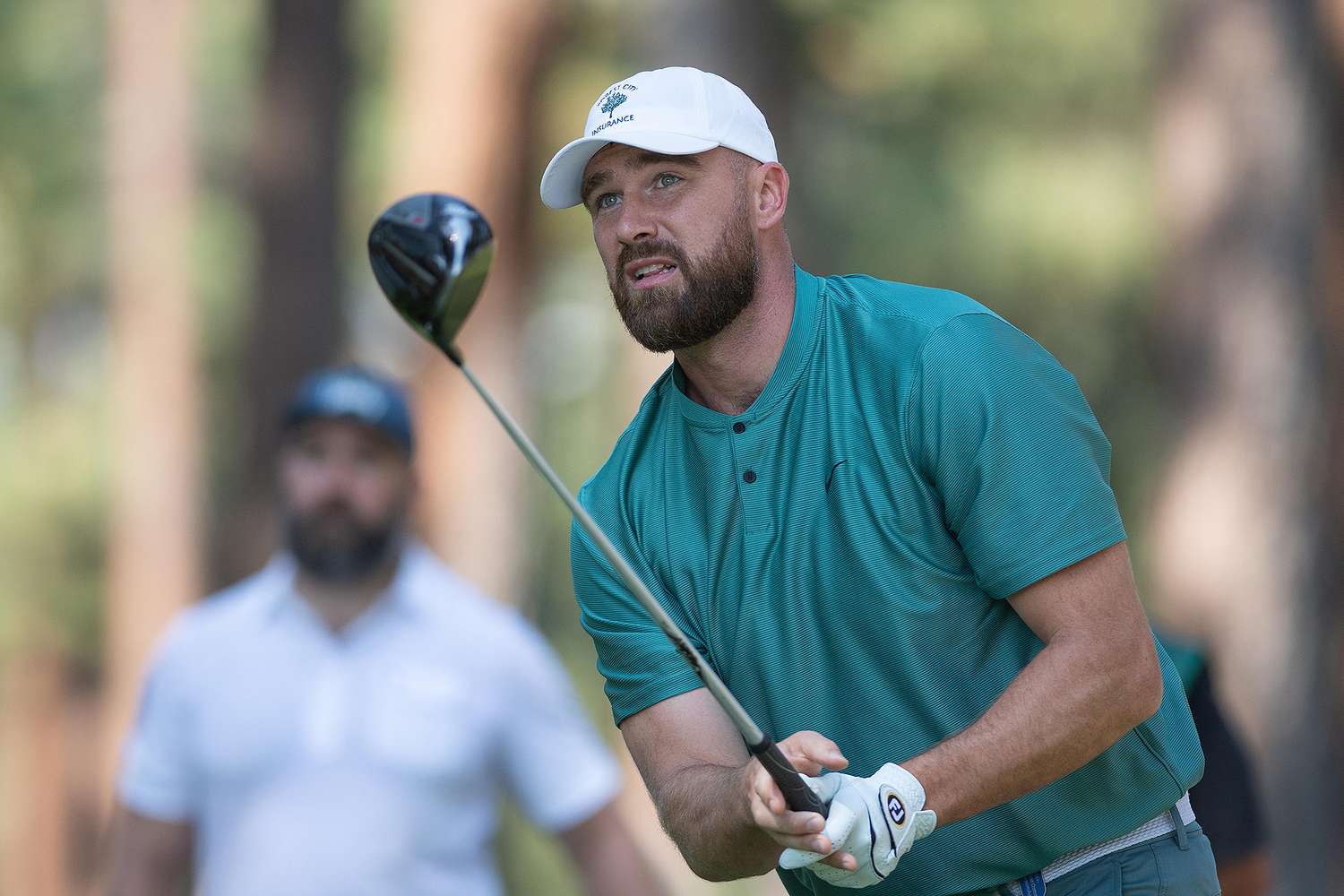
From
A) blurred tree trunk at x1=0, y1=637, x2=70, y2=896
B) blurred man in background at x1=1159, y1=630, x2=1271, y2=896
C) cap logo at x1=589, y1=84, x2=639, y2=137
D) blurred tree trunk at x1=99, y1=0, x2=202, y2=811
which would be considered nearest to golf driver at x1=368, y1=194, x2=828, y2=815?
cap logo at x1=589, y1=84, x2=639, y2=137

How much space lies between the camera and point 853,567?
3.55 m

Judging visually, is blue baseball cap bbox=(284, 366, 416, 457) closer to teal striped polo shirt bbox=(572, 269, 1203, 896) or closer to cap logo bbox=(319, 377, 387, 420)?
cap logo bbox=(319, 377, 387, 420)

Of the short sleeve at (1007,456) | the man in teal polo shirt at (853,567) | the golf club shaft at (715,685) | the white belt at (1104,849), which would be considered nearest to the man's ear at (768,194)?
the man in teal polo shirt at (853,567)

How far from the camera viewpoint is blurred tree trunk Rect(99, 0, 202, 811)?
891 inches

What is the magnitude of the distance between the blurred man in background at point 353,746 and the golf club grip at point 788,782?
280 cm

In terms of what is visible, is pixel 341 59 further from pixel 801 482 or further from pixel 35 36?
pixel 35 36

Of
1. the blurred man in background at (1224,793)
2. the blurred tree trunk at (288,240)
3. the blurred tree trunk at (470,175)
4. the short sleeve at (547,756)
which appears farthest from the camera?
the blurred tree trunk at (470,175)

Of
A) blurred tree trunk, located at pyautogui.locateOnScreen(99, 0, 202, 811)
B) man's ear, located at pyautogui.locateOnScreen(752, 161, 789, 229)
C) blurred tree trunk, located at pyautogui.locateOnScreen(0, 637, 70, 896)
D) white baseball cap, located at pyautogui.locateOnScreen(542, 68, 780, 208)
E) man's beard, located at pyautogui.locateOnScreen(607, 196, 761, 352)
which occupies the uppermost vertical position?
white baseball cap, located at pyautogui.locateOnScreen(542, 68, 780, 208)

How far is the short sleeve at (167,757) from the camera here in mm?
6016

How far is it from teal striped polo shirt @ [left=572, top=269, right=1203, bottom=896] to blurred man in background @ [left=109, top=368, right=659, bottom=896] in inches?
88.2

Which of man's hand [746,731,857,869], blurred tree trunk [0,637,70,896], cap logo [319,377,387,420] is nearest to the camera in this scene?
man's hand [746,731,857,869]

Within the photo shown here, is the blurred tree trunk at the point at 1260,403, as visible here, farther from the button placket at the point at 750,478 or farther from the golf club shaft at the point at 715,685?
the golf club shaft at the point at 715,685

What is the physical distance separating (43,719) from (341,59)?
56.0 ft

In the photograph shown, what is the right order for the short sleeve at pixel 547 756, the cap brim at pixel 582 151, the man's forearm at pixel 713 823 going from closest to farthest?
1. the man's forearm at pixel 713 823
2. the cap brim at pixel 582 151
3. the short sleeve at pixel 547 756
